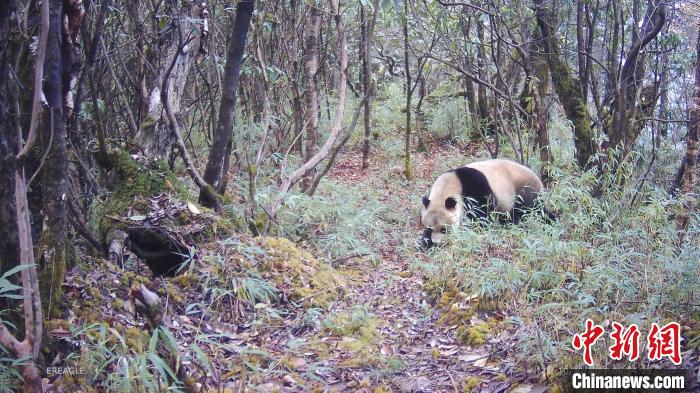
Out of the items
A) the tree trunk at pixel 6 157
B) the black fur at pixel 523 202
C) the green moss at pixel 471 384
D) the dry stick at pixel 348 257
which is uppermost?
the tree trunk at pixel 6 157

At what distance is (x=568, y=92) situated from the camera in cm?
757

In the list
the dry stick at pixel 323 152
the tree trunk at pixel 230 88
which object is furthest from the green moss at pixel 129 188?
the dry stick at pixel 323 152

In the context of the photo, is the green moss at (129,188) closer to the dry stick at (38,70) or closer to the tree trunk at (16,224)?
the tree trunk at (16,224)

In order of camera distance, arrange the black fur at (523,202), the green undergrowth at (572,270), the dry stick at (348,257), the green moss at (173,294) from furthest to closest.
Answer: the black fur at (523,202) < the dry stick at (348,257) < the green moss at (173,294) < the green undergrowth at (572,270)

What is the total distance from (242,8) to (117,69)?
149 inches

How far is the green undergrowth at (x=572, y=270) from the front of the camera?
3.89 metres

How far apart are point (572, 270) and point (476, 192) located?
2781 mm

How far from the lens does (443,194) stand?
7.70m

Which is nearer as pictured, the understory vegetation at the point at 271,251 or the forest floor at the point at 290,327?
the understory vegetation at the point at 271,251

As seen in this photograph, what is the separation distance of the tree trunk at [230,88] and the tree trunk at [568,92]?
3952 mm

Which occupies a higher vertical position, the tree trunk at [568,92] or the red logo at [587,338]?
the tree trunk at [568,92]

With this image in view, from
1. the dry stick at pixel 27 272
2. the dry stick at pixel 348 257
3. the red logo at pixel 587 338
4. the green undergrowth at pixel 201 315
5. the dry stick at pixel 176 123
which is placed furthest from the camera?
the dry stick at pixel 348 257

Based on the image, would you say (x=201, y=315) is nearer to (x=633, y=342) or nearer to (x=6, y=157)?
(x=6, y=157)

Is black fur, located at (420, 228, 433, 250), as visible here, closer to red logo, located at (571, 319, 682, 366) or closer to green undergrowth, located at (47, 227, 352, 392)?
green undergrowth, located at (47, 227, 352, 392)
